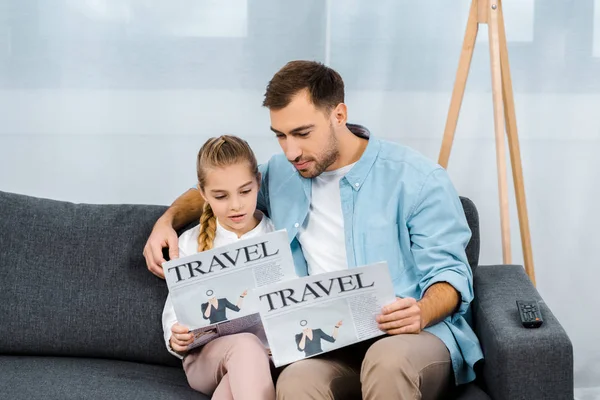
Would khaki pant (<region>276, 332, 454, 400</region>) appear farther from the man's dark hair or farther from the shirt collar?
the man's dark hair

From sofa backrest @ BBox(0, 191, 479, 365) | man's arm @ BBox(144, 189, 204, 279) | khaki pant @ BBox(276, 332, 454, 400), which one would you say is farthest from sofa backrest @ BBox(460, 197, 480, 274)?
man's arm @ BBox(144, 189, 204, 279)

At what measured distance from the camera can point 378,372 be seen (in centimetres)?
193

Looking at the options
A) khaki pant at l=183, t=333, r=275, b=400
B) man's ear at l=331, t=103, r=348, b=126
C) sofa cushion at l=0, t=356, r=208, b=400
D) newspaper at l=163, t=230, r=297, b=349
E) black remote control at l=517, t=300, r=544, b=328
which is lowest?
sofa cushion at l=0, t=356, r=208, b=400

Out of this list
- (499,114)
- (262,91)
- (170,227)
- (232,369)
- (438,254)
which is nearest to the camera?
(232,369)

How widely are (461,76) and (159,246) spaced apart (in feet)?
3.56

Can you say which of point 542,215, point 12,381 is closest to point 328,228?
point 12,381

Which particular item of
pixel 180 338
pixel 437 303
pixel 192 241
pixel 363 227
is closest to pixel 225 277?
pixel 180 338

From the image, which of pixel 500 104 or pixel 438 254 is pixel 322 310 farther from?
pixel 500 104

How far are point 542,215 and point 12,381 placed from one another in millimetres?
1846

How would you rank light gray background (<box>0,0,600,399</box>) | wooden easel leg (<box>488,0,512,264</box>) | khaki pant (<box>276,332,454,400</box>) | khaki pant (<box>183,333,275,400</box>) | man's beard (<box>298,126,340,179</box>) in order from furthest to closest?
light gray background (<box>0,0,600,399</box>) < wooden easel leg (<box>488,0,512,264</box>) < man's beard (<box>298,126,340,179</box>) < khaki pant (<box>183,333,275,400</box>) < khaki pant (<box>276,332,454,400</box>)

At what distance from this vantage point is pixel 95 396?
2.15m

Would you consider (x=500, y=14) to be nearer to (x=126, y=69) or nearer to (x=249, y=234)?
(x=249, y=234)

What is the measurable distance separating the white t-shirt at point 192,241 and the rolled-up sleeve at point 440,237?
40 cm

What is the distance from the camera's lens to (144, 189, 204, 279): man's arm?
2.34 m
